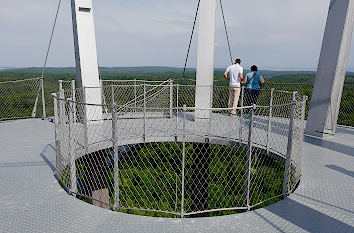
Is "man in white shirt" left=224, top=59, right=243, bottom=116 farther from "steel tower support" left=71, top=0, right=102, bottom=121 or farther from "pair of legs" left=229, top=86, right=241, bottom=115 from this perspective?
"steel tower support" left=71, top=0, right=102, bottom=121

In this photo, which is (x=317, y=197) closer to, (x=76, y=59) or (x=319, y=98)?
(x=319, y=98)

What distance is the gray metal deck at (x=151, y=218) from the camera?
129 inches

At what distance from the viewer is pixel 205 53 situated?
8.40 meters

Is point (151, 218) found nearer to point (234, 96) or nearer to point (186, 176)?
point (234, 96)

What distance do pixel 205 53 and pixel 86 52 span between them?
356 cm

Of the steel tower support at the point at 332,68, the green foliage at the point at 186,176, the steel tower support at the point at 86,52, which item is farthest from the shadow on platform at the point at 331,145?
the steel tower support at the point at 86,52

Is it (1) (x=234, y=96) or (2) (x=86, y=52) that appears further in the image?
(1) (x=234, y=96)

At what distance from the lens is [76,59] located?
8.43 m

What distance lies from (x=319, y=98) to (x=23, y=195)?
7006 mm

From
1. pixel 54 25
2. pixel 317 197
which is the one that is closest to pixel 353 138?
pixel 317 197

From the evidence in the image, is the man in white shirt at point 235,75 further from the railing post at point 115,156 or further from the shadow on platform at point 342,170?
the railing post at point 115,156

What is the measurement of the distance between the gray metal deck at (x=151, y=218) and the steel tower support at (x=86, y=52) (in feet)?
9.85

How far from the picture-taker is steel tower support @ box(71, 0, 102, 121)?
26.0 feet

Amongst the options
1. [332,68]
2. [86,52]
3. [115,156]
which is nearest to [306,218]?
[115,156]
